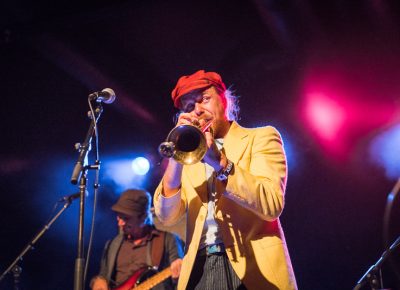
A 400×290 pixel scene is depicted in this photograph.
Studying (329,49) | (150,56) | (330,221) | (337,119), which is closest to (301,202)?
(330,221)

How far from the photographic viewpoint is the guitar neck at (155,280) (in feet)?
14.8

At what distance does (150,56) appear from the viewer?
6.52 m

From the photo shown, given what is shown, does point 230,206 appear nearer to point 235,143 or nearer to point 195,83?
point 235,143

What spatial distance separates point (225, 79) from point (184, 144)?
448 centimetres

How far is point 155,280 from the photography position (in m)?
4.55

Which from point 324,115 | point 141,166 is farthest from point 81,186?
point 324,115

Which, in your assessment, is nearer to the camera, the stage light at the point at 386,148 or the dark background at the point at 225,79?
the dark background at the point at 225,79

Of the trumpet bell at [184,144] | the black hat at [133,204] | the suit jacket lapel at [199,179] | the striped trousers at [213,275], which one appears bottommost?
the striped trousers at [213,275]

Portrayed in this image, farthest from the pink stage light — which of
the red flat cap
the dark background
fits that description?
the red flat cap

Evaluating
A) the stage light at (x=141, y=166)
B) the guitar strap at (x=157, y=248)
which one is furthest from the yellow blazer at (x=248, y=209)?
the stage light at (x=141, y=166)

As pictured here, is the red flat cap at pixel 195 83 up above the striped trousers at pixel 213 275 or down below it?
above

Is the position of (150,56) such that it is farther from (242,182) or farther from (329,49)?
(242,182)

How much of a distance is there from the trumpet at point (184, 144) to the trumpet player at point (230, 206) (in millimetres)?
55

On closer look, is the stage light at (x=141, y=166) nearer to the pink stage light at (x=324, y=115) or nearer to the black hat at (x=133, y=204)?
the black hat at (x=133, y=204)
